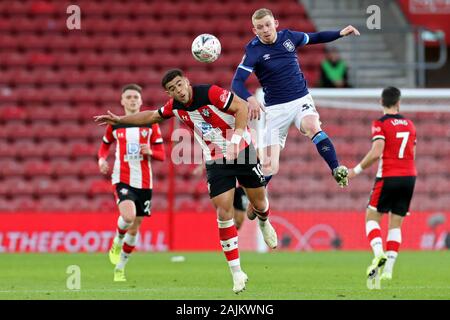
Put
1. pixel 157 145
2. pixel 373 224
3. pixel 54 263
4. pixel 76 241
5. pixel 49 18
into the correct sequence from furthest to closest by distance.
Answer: pixel 49 18 < pixel 76 241 < pixel 54 263 < pixel 157 145 < pixel 373 224

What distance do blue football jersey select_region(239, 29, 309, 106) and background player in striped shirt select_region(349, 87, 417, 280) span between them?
1.00 meters

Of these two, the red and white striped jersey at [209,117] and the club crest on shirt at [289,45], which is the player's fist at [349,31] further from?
the red and white striped jersey at [209,117]

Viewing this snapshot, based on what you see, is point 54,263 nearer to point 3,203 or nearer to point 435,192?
point 3,203

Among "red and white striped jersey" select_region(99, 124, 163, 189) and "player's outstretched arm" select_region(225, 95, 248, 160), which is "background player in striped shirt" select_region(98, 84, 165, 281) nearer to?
"red and white striped jersey" select_region(99, 124, 163, 189)

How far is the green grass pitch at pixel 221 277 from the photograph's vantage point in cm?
875

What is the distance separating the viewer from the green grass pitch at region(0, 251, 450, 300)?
8.75 m

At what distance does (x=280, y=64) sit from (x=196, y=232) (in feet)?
23.3

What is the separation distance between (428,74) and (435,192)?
566 cm

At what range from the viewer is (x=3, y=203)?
18.3 m

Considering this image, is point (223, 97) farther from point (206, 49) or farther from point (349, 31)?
point (349, 31)

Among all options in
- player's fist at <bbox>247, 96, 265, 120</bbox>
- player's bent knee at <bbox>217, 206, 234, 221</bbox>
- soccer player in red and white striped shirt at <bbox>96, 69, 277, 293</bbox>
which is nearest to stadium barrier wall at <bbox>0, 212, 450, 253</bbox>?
player's fist at <bbox>247, 96, 265, 120</bbox>

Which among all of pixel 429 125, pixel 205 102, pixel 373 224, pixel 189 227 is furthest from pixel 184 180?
pixel 205 102

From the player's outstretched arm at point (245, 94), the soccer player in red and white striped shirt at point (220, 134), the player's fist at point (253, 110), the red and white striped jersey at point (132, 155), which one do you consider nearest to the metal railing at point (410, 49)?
the red and white striped jersey at point (132, 155)

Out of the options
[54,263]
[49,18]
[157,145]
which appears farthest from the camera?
[49,18]
